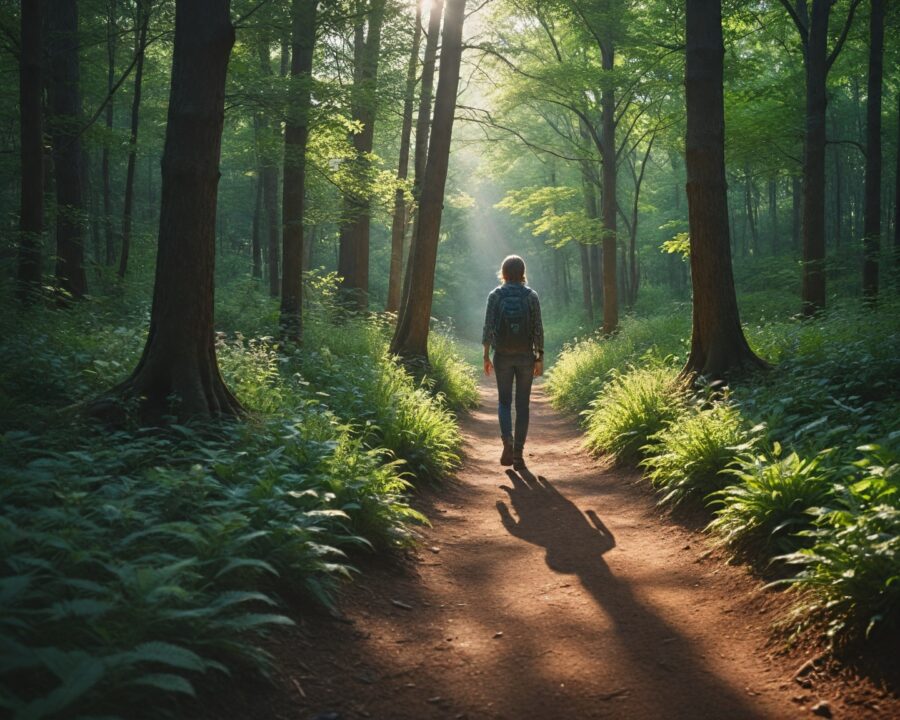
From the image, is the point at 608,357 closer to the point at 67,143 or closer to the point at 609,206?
the point at 609,206

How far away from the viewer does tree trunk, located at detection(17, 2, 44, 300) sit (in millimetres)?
9273

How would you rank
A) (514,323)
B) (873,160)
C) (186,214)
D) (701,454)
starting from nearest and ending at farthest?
(186,214) < (701,454) < (514,323) < (873,160)

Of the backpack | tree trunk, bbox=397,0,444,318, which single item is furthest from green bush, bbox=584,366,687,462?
tree trunk, bbox=397,0,444,318

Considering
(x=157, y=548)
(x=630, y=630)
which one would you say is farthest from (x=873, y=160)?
(x=157, y=548)

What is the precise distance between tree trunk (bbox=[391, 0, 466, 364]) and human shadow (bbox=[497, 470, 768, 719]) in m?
5.75

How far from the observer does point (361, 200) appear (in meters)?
13.6

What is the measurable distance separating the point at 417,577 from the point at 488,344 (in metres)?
3.58

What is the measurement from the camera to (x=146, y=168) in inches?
1474

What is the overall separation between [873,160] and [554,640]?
49.8 ft

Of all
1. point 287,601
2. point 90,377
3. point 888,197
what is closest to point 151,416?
point 90,377

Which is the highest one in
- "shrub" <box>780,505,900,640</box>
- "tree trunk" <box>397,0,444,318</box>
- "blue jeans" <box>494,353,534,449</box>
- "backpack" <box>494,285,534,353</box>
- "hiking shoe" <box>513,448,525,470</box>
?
"tree trunk" <box>397,0,444,318</box>

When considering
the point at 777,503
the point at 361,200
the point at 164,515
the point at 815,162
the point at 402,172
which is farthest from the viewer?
the point at 402,172

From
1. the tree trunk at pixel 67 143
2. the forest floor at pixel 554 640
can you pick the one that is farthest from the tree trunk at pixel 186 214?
the tree trunk at pixel 67 143

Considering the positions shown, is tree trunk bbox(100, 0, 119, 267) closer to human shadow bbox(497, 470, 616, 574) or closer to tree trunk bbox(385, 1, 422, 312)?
tree trunk bbox(385, 1, 422, 312)
